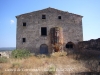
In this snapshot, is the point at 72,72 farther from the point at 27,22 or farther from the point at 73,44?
the point at 27,22

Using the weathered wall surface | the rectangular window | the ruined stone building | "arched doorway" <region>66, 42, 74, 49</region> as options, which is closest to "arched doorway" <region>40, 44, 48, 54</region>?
the ruined stone building

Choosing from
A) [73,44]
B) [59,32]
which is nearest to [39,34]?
[59,32]

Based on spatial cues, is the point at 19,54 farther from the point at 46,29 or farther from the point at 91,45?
the point at 91,45

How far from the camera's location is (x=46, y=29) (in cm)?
2328

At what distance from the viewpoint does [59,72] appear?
1106 centimetres

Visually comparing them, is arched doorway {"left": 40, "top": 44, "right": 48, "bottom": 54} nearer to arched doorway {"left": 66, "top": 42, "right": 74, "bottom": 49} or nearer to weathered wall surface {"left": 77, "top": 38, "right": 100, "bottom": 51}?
arched doorway {"left": 66, "top": 42, "right": 74, "bottom": 49}

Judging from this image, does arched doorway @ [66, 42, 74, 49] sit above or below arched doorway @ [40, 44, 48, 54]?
above

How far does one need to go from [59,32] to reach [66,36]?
1.80 metres

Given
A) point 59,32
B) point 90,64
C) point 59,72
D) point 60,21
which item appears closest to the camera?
point 59,72

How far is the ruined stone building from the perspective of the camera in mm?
22906

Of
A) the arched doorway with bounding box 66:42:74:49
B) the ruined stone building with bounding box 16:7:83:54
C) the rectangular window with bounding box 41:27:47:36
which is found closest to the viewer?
the ruined stone building with bounding box 16:7:83:54

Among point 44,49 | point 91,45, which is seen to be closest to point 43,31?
point 44,49

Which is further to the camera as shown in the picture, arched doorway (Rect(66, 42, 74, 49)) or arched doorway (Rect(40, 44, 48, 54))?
arched doorway (Rect(66, 42, 74, 49))

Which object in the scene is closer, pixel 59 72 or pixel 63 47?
pixel 59 72
